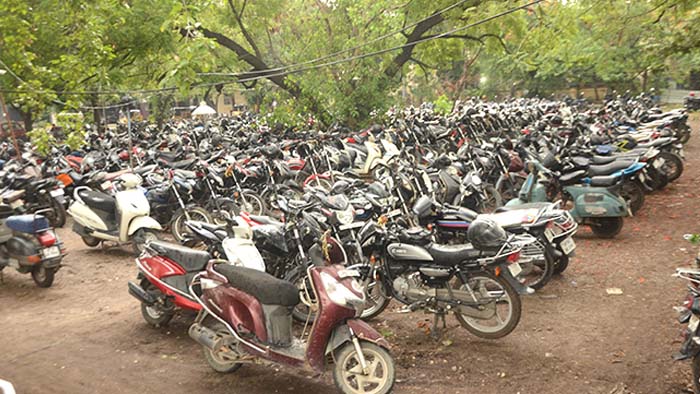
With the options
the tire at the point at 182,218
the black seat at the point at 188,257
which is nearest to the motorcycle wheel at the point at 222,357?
the black seat at the point at 188,257

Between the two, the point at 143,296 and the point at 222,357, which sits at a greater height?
the point at 143,296

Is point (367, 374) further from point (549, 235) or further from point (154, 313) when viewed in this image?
point (549, 235)

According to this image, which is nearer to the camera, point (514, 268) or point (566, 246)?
point (514, 268)

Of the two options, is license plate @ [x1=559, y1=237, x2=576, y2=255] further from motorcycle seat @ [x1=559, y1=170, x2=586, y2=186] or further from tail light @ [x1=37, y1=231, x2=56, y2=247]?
tail light @ [x1=37, y1=231, x2=56, y2=247]

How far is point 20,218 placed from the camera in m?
5.71

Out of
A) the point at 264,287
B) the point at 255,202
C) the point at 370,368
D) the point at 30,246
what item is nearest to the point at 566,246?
the point at 370,368

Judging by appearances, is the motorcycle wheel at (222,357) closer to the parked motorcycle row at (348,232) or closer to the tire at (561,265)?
the parked motorcycle row at (348,232)

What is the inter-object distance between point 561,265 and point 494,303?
1792 millimetres

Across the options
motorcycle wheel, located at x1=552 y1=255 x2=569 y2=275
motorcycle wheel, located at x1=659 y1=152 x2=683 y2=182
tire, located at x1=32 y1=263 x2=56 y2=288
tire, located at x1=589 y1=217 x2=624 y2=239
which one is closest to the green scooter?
tire, located at x1=589 y1=217 x2=624 y2=239

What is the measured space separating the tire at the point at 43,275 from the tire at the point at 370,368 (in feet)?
13.3

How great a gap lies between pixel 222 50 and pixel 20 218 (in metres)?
9.88

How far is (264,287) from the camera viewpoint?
3473mm

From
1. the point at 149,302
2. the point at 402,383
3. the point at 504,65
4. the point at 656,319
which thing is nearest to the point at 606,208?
the point at 656,319

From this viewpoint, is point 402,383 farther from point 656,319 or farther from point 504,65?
point 504,65
